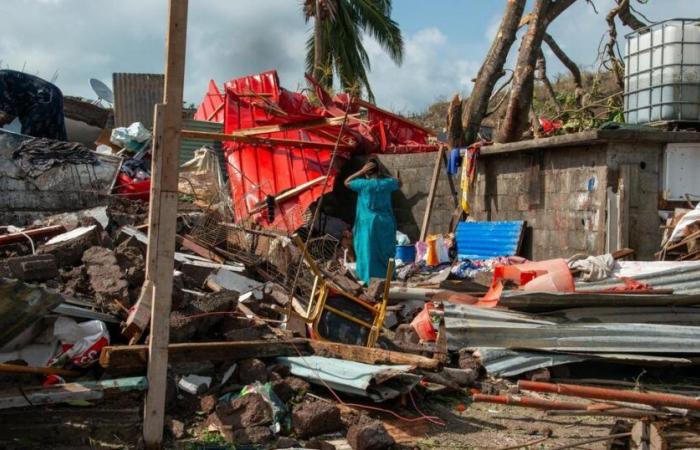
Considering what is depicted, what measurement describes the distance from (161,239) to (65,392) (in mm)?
1050

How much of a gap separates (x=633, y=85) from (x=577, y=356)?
5.10m

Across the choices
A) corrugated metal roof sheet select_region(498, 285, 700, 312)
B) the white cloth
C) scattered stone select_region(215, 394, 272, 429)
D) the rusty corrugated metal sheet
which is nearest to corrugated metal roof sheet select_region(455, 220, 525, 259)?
the white cloth

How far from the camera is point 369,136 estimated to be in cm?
1287

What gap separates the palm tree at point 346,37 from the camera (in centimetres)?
2009

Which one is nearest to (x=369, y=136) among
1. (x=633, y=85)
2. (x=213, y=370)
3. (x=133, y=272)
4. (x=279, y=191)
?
(x=279, y=191)

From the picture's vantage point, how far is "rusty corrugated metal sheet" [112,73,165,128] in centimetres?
1709

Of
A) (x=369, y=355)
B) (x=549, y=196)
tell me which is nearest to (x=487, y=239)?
(x=549, y=196)

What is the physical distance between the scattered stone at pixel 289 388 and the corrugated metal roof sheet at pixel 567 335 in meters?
1.72

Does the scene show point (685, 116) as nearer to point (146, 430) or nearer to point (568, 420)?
point (568, 420)

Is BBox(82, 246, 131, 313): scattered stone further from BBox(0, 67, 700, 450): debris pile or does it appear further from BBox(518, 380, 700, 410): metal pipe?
BBox(518, 380, 700, 410): metal pipe

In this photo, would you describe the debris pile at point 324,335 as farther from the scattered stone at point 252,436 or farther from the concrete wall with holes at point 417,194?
the concrete wall with holes at point 417,194

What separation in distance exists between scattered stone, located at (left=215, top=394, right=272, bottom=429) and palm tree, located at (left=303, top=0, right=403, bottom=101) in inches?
615

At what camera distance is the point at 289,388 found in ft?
17.0

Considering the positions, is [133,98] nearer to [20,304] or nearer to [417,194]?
[417,194]
